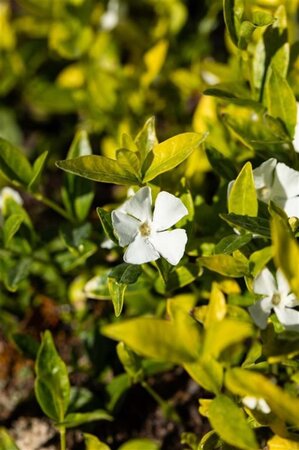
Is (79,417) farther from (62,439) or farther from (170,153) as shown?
(170,153)

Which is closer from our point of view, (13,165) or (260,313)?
(260,313)

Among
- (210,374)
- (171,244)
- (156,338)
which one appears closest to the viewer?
(156,338)

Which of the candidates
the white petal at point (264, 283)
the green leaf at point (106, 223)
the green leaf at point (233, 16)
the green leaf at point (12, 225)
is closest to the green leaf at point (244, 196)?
the white petal at point (264, 283)

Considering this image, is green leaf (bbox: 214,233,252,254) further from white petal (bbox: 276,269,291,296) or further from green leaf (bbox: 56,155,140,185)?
green leaf (bbox: 56,155,140,185)

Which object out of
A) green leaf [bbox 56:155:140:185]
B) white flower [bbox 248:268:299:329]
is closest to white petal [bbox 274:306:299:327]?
white flower [bbox 248:268:299:329]

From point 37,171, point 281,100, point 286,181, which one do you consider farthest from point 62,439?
point 281,100

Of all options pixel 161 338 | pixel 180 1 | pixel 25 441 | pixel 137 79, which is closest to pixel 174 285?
pixel 161 338

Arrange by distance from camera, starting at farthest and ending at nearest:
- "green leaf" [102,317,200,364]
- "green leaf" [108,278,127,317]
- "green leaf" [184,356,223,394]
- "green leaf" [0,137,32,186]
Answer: "green leaf" [0,137,32,186]
"green leaf" [108,278,127,317]
"green leaf" [184,356,223,394]
"green leaf" [102,317,200,364]
